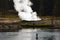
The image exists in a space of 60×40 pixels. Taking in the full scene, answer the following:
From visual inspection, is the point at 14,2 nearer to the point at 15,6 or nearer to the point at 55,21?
the point at 15,6

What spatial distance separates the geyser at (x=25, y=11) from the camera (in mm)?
22109

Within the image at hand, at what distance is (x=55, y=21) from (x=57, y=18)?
46.4 inches

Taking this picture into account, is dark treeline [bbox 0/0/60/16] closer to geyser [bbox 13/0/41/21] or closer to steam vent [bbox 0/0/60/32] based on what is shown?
steam vent [bbox 0/0/60/32]

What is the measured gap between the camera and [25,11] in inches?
887

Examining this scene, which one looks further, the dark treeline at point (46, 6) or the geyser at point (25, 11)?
the dark treeline at point (46, 6)

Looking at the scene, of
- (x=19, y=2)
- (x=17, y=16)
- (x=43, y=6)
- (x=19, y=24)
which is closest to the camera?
(x=19, y=24)

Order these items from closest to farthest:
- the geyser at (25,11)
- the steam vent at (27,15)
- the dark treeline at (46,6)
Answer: the steam vent at (27,15), the geyser at (25,11), the dark treeline at (46,6)

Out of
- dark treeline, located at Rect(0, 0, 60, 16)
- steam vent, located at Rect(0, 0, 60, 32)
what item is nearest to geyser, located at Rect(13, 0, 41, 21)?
steam vent, located at Rect(0, 0, 60, 32)

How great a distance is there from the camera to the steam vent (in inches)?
819

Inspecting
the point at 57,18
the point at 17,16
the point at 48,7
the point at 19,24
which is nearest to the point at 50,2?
the point at 48,7

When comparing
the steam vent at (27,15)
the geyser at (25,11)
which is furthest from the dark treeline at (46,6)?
the geyser at (25,11)

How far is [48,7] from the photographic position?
2573 cm

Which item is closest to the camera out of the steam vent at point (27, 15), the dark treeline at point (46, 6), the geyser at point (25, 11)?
the steam vent at point (27, 15)

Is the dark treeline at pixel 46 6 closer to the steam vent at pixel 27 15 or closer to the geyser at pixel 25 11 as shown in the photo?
the steam vent at pixel 27 15
